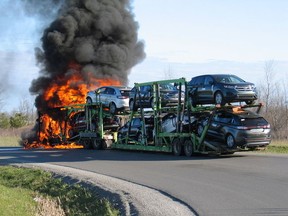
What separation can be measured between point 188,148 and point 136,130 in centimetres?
481

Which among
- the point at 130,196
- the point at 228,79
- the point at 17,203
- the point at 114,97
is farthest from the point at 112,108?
the point at 130,196

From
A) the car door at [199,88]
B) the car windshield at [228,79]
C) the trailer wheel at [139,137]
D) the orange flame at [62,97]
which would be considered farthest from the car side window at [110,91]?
the car windshield at [228,79]

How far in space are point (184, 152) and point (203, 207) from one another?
1213 cm

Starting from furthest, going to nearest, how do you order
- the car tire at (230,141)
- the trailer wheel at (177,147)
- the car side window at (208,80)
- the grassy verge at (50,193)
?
the trailer wheel at (177,147) < the car side window at (208,80) < the car tire at (230,141) < the grassy verge at (50,193)

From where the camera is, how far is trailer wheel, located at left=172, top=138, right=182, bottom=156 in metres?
21.8

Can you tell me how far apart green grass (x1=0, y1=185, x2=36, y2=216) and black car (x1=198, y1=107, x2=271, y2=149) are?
8270mm

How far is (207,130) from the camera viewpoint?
67.4ft

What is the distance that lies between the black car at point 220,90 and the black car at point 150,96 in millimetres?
1142

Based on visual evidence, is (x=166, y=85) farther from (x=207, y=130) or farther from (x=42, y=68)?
(x=42, y=68)

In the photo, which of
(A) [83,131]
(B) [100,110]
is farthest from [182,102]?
(A) [83,131]

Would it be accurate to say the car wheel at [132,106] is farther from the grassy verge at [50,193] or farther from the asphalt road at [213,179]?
the grassy verge at [50,193]

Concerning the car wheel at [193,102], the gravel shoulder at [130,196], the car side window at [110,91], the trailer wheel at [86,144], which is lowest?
the gravel shoulder at [130,196]

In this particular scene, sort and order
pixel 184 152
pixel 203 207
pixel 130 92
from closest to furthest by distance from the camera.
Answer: pixel 203 207 < pixel 184 152 < pixel 130 92

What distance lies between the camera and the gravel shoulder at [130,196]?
9.57 m
